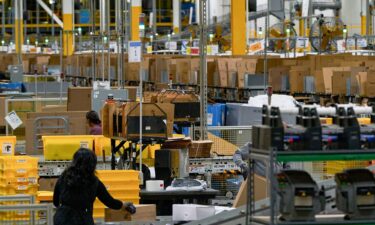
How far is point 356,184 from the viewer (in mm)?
6789

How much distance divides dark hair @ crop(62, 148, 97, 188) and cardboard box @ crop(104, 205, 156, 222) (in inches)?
42.0

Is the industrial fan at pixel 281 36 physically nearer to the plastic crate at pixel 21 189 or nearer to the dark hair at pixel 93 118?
the dark hair at pixel 93 118

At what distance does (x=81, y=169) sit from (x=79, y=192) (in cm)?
24

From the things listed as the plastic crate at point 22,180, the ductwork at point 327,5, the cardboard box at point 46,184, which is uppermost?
the ductwork at point 327,5

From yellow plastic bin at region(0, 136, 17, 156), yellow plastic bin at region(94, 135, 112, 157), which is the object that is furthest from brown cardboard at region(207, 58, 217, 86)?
yellow plastic bin at region(0, 136, 17, 156)

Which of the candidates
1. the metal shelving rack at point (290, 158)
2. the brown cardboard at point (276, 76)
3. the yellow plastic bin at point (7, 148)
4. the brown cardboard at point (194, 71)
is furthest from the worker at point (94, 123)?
the brown cardboard at point (194, 71)

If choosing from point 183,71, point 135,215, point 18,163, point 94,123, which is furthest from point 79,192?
point 183,71

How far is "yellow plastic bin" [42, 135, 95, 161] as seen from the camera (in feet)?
42.4

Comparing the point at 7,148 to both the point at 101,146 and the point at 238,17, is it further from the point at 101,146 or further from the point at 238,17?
the point at 238,17

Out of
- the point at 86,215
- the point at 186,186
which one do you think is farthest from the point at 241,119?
the point at 86,215

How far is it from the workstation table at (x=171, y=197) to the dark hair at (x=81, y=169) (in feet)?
7.16

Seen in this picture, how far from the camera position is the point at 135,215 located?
985 cm

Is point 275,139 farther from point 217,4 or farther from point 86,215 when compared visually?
point 217,4

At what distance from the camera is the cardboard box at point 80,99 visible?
18.7 metres
